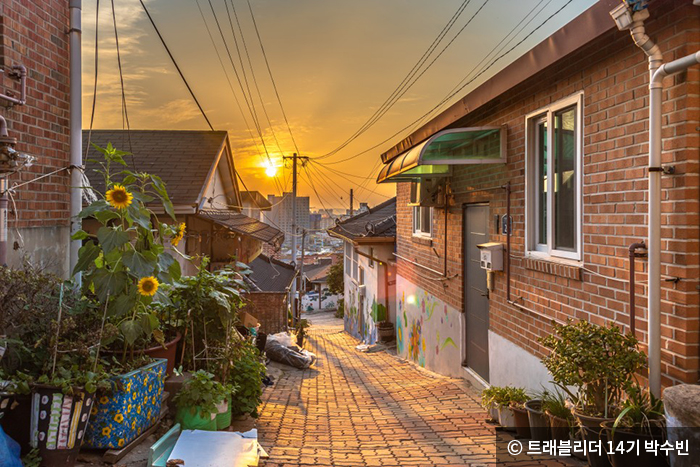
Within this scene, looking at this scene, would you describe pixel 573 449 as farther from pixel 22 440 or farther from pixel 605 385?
pixel 22 440

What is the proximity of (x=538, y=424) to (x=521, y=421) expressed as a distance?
1.37 feet

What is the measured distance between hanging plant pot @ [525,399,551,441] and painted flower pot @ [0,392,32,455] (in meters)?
3.89

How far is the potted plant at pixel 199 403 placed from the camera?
4262 millimetres

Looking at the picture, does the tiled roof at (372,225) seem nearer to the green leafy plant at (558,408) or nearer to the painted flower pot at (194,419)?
the green leafy plant at (558,408)

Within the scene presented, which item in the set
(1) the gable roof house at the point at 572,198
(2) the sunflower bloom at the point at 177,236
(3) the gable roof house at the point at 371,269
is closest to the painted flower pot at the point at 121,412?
(2) the sunflower bloom at the point at 177,236

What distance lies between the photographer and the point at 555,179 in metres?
5.14

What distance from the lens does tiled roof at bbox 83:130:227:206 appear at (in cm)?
1159

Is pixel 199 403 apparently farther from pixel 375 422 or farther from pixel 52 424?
pixel 375 422

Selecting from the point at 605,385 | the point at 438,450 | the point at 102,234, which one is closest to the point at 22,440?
the point at 102,234

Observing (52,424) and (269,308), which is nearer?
(52,424)

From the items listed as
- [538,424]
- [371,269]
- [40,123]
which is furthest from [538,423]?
[371,269]

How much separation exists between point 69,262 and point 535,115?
205 inches

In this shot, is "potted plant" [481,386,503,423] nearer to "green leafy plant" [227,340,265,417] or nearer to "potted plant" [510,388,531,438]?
"potted plant" [510,388,531,438]

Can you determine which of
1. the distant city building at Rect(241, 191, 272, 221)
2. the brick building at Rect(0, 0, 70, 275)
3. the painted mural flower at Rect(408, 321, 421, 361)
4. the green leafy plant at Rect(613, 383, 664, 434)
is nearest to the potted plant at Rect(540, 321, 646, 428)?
the green leafy plant at Rect(613, 383, 664, 434)
